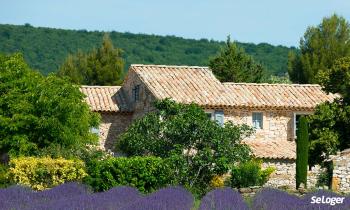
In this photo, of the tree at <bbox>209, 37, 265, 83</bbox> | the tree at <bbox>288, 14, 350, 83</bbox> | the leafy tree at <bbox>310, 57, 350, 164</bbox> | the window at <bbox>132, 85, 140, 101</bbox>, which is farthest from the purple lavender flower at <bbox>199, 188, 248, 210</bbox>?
the tree at <bbox>288, 14, 350, 83</bbox>

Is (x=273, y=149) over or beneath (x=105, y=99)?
beneath

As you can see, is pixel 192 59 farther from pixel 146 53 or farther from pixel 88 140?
pixel 88 140

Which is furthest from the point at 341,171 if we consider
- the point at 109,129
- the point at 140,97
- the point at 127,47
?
the point at 127,47

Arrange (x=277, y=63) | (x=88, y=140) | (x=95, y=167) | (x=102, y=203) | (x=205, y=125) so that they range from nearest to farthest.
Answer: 1. (x=102, y=203)
2. (x=95, y=167)
3. (x=205, y=125)
4. (x=88, y=140)
5. (x=277, y=63)

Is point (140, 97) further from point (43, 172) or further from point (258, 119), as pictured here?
point (43, 172)

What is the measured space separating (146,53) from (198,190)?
2812 inches

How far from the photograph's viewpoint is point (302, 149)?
31.5 metres

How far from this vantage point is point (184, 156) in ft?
95.6

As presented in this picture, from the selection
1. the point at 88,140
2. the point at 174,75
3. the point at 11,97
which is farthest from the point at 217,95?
the point at 11,97

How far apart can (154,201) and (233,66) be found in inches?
1859

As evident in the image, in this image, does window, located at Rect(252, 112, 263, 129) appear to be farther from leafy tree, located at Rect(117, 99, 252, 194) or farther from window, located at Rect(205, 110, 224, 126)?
leafy tree, located at Rect(117, 99, 252, 194)

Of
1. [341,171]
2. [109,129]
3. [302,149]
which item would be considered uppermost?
[109,129]

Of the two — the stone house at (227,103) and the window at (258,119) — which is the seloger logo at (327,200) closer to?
the stone house at (227,103)

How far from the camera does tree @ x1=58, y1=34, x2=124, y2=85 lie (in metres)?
60.5
